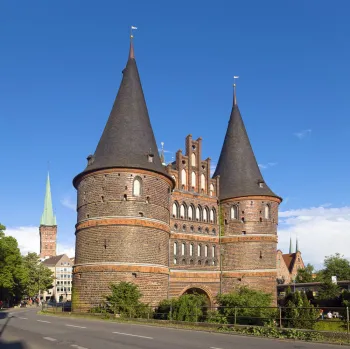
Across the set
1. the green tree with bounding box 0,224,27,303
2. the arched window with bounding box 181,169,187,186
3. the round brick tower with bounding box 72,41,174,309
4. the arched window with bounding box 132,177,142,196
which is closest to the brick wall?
the green tree with bounding box 0,224,27,303

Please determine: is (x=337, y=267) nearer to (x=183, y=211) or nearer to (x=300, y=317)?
(x=183, y=211)

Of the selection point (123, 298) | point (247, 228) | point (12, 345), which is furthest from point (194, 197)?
point (12, 345)

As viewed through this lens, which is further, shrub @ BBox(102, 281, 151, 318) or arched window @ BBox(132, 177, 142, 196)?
arched window @ BBox(132, 177, 142, 196)

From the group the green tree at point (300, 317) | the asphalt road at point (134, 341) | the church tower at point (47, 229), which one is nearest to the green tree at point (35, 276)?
the church tower at point (47, 229)

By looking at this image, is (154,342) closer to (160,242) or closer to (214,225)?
(160,242)

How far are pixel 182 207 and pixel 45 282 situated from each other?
49778 millimetres

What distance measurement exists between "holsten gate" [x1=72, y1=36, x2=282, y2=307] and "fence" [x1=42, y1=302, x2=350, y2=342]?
2.89 metres

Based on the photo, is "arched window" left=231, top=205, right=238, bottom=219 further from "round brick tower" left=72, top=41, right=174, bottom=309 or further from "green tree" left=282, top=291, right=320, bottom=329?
"green tree" left=282, top=291, right=320, bottom=329

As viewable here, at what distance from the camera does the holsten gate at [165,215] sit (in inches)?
1251

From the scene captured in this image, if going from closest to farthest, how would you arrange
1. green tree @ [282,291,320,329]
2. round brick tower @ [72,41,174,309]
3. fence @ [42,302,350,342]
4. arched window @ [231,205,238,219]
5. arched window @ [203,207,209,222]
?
green tree @ [282,291,320,329] → fence @ [42,302,350,342] → round brick tower @ [72,41,174,309] → arched window @ [203,207,209,222] → arched window @ [231,205,238,219]

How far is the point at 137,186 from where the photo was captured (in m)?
32.9

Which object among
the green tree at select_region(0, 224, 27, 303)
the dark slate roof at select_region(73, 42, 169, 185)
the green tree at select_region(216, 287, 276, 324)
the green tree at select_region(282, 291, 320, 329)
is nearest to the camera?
the green tree at select_region(282, 291, 320, 329)

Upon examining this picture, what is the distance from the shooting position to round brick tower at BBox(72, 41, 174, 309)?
3139 centimetres

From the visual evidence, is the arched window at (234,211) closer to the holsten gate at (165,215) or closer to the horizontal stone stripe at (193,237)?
the holsten gate at (165,215)
